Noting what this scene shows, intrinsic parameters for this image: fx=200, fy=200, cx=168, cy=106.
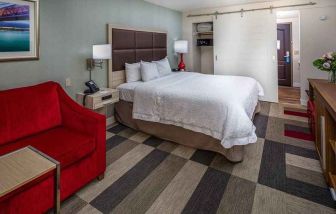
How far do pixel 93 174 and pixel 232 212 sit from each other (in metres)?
1.36

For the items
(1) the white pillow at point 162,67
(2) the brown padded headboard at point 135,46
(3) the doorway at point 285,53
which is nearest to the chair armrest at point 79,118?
(2) the brown padded headboard at point 135,46

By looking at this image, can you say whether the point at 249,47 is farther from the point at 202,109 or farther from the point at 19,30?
the point at 19,30

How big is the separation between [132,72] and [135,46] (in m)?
0.65

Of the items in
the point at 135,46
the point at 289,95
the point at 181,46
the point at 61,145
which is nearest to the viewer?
the point at 61,145

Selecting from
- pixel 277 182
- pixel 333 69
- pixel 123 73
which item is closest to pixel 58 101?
pixel 123 73

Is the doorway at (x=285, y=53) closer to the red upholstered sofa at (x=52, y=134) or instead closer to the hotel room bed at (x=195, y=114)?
the hotel room bed at (x=195, y=114)

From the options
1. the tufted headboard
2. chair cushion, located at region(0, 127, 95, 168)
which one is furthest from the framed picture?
the tufted headboard

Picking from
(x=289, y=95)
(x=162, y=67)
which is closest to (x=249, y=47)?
(x=289, y=95)

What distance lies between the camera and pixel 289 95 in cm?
561

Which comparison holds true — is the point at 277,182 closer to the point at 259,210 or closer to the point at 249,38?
the point at 259,210

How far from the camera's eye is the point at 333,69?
2.61 m

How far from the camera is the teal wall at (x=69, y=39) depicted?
2.42 meters

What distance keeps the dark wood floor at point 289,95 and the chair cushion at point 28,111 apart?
5.03 m

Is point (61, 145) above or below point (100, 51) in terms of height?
below
